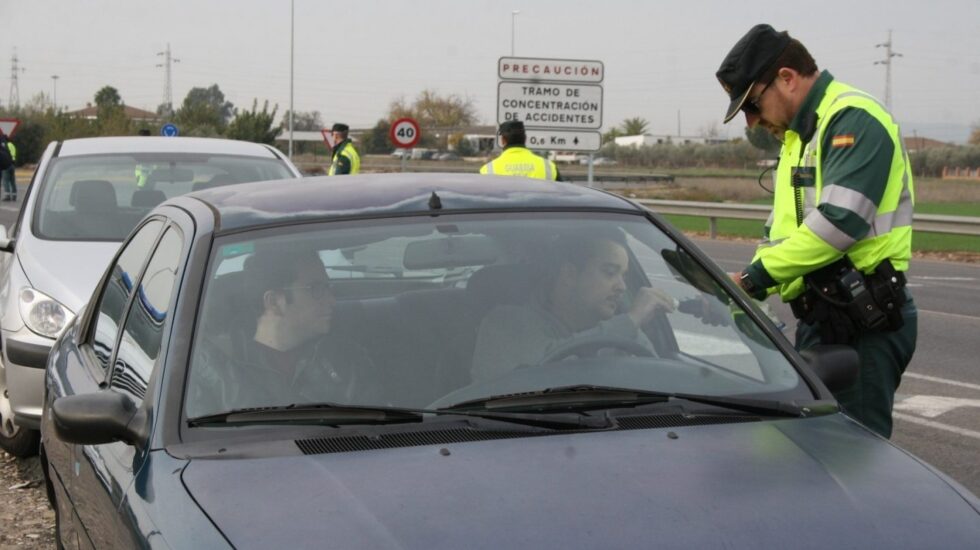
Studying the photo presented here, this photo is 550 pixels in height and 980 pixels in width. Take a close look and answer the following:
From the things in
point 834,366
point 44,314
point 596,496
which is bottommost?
point 44,314

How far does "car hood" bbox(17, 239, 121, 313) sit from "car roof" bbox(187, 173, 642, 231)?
2690 millimetres

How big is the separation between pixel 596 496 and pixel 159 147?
254 inches

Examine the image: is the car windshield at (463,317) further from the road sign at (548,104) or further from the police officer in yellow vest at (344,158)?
the road sign at (548,104)

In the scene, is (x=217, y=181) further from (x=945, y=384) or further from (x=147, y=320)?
(x=945, y=384)

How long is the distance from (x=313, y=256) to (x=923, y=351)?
7952mm

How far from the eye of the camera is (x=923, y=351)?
33.9 feet

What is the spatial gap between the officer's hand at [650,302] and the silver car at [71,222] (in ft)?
11.4

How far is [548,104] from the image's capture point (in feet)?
60.5

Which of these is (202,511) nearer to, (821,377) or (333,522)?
Answer: (333,522)

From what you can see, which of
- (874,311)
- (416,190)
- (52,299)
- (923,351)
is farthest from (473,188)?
(923,351)

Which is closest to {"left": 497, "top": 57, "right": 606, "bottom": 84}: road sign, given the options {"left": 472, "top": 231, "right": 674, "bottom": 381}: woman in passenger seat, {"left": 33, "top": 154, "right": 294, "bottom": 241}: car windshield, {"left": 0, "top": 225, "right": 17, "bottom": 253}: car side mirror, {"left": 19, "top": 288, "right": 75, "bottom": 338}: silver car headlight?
{"left": 33, "top": 154, "right": 294, "bottom": 241}: car windshield

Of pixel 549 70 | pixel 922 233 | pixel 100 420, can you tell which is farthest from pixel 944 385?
pixel 922 233

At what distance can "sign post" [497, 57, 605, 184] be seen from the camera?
1839cm

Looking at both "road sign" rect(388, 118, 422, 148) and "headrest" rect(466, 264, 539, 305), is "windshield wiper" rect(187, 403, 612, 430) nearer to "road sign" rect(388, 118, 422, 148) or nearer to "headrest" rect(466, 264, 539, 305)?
"headrest" rect(466, 264, 539, 305)
